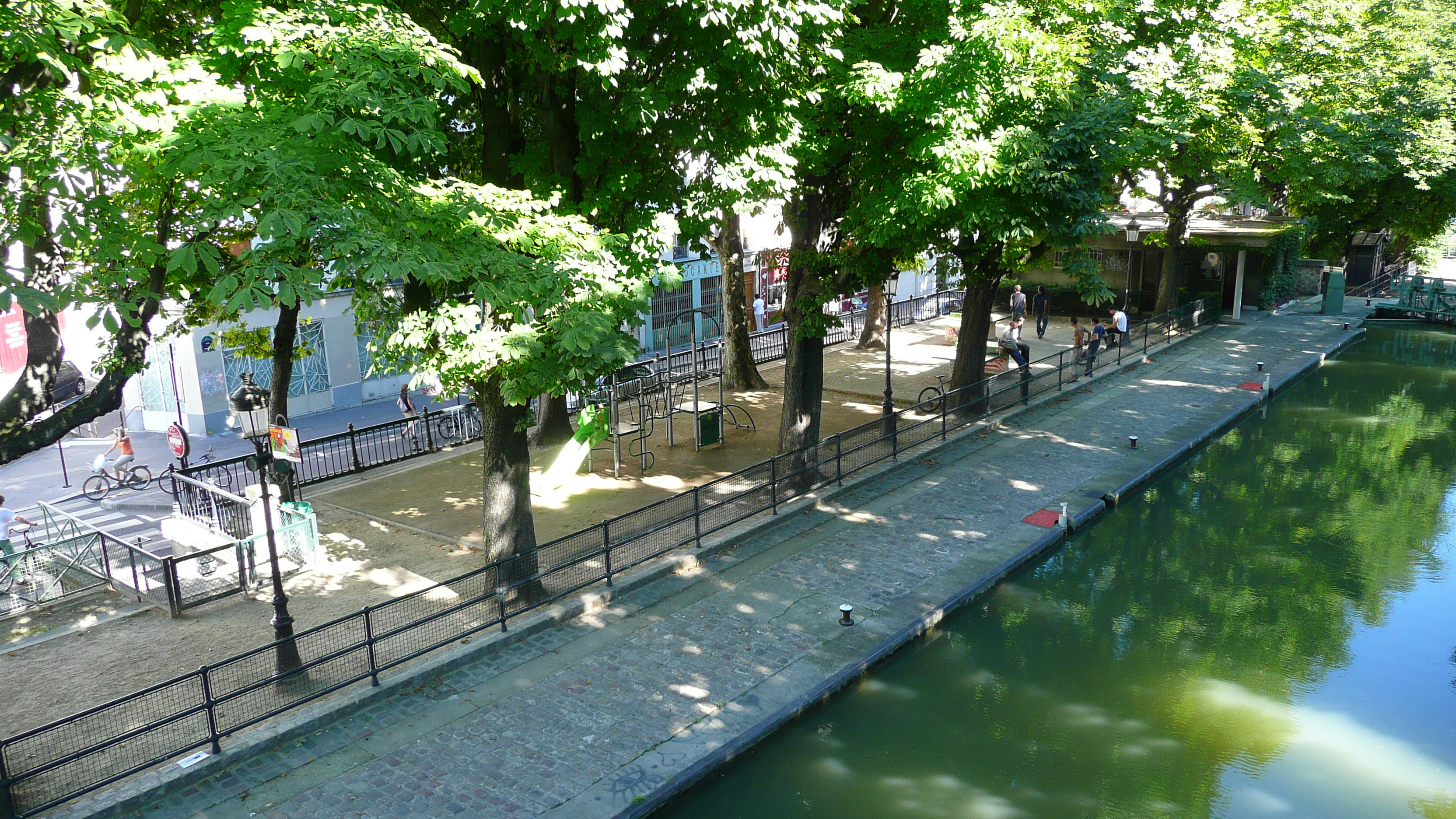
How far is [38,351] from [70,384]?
18.0 m

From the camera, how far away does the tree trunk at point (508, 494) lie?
490 inches

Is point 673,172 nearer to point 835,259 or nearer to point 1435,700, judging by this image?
point 835,259

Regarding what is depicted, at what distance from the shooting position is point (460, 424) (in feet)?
70.6

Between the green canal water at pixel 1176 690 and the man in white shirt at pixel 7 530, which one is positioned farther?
the man in white shirt at pixel 7 530

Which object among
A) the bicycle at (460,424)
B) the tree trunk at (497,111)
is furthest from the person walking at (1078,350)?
the tree trunk at (497,111)

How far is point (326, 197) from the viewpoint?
8602mm

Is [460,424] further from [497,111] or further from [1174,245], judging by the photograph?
[1174,245]

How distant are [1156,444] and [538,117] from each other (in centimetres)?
1475

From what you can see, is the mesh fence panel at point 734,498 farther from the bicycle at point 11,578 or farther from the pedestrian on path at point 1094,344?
the pedestrian on path at point 1094,344

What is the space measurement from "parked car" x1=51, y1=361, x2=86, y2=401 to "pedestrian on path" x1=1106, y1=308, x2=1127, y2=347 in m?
28.0

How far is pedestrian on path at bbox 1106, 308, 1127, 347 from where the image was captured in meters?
29.4

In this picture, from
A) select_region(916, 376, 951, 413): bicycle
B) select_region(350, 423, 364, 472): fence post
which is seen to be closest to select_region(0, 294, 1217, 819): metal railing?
select_region(916, 376, 951, 413): bicycle

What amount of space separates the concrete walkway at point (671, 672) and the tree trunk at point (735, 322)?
7228 millimetres

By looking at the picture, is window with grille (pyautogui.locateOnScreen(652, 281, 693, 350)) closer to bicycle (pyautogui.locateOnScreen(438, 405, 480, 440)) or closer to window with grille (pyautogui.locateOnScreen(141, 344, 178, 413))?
bicycle (pyautogui.locateOnScreen(438, 405, 480, 440))
